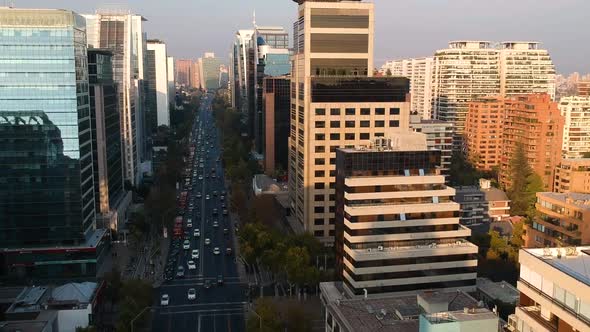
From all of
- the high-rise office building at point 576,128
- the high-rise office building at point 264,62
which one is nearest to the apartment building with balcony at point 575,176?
the high-rise office building at point 576,128

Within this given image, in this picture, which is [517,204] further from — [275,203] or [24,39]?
[24,39]

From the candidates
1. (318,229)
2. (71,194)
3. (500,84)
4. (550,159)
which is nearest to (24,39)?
(71,194)

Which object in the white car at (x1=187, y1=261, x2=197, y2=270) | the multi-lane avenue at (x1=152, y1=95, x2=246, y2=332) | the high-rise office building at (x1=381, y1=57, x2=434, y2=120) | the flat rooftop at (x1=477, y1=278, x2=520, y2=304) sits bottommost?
the multi-lane avenue at (x1=152, y1=95, x2=246, y2=332)

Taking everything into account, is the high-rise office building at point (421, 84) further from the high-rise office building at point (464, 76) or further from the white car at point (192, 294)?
the white car at point (192, 294)

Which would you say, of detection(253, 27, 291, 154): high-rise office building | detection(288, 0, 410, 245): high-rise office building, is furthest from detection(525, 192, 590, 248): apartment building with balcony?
detection(253, 27, 291, 154): high-rise office building

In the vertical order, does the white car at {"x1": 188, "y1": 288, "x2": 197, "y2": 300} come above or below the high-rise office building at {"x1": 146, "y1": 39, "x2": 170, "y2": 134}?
below

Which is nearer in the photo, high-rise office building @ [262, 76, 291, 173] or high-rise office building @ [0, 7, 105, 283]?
high-rise office building @ [0, 7, 105, 283]

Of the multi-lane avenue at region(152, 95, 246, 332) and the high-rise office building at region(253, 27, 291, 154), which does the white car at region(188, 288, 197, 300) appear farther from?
the high-rise office building at region(253, 27, 291, 154)
